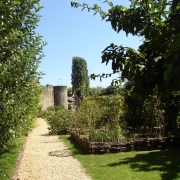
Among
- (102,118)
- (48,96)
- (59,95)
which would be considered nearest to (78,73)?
(59,95)

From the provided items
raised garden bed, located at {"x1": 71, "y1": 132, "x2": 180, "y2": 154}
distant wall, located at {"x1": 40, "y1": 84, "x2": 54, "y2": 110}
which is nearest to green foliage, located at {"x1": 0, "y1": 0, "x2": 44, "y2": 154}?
raised garden bed, located at {"x1": 71, "y1": 132, "x2": 180, "y2": 154}

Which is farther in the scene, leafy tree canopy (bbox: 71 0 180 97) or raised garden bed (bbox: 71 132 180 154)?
raised garden bed (bbox: 71 132 180 154)

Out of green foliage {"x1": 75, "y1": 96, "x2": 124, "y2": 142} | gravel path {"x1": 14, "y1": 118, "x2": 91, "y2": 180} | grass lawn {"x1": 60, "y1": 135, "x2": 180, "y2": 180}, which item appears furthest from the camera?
green foliage {"x1": 75, "y1": 96, "x2": 124, "y2": 142}

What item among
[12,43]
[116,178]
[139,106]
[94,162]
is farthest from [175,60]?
[139,106]

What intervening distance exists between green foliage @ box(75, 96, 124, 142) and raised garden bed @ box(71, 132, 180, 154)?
288mm

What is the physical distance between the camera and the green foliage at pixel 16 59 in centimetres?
239

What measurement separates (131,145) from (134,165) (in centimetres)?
223

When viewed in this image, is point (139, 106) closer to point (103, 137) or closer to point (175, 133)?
point (175, 133)

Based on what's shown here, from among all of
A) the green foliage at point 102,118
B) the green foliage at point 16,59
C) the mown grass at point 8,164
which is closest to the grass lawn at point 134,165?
the green foliage at point 102,118

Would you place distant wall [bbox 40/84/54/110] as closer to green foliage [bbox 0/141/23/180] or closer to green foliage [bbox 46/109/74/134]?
green foliage [bbox 46/109/74/134]

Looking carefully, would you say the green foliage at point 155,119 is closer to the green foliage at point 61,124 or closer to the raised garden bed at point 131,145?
the raised garden bed at point 131,145

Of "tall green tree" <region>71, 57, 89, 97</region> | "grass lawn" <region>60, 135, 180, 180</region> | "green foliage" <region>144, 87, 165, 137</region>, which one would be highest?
"tall green tree" <region>71, 57, 89, 97</region>

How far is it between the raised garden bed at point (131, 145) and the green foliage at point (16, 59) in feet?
13.7

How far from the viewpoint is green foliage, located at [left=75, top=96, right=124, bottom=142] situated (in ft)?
31.3
